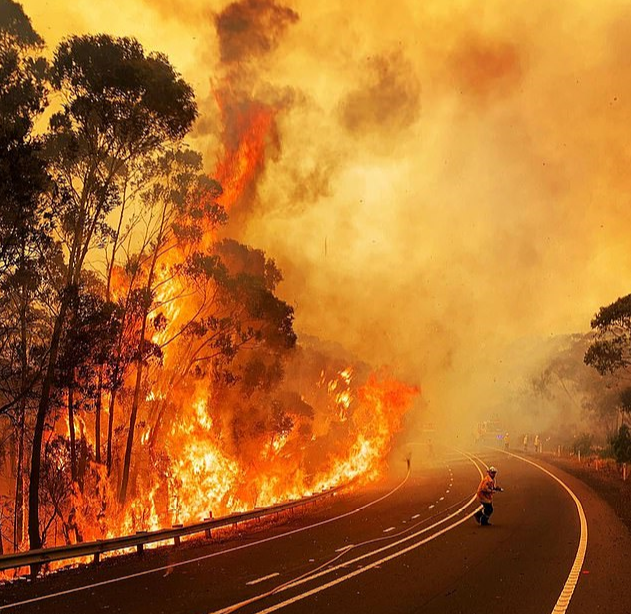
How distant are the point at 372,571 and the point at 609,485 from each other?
25.4 m

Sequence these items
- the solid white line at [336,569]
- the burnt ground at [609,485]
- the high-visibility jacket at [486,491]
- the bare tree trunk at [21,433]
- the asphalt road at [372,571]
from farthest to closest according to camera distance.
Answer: the burnt ground at [609,485], the bare tree trunk at [21,433], the high-visibility jacket at [486,491], the asphalt road at [372,571], the solid white line at [336,569]

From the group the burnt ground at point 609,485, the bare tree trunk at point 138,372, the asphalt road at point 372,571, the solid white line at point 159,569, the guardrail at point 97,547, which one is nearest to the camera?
the asphalt road at point 372,571

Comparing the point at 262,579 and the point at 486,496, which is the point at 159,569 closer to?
the point at 262,579

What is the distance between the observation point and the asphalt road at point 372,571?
9.55 m

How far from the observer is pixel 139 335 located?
2781 centimetres

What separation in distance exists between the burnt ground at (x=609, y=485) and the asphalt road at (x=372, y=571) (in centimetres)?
181

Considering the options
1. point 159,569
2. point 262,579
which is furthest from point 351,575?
point 159,569

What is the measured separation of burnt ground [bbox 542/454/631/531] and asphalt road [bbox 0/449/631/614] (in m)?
1.81

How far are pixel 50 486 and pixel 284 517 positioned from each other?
10.3 meters

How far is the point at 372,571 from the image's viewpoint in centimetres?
1218

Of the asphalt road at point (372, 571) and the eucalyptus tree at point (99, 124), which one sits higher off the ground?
the eucalyptus tree at point (99, 124)

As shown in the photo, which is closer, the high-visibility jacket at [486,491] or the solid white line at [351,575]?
the solid white line at [351,575]

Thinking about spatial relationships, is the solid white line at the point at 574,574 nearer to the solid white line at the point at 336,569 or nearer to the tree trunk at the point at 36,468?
the solid white line at the point at 336,569

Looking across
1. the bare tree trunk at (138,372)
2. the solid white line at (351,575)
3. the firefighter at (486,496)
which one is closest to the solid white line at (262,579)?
the solid white line at (351,575)
